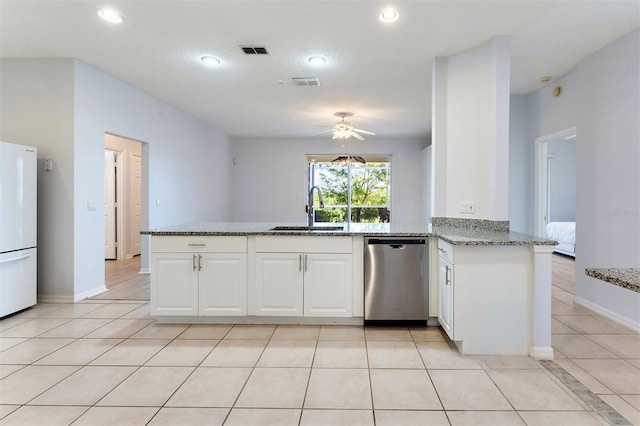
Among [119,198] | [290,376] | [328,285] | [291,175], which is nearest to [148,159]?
[119,198]

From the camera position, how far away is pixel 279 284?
3.07 meters

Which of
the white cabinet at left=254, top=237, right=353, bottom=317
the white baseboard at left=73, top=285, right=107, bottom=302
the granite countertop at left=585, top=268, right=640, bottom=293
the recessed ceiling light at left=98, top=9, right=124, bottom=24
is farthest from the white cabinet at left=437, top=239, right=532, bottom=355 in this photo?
the white baseboard at left=73, top=285, right=107, bottom=302

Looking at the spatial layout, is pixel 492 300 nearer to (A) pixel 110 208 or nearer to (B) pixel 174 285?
(B) pixel 174 285

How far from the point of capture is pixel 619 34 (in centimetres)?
313

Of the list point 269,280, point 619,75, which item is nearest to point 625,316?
point 619,75

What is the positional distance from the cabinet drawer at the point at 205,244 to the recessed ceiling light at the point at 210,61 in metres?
1.87

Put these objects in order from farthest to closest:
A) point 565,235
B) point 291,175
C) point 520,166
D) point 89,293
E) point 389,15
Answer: point 291,175
point 565,235
point 520,166
point 89,293
point 389,15

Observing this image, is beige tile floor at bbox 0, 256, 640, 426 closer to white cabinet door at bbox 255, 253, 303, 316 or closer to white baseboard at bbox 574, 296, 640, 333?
white baseboard at bbox 574, 296, 640, 333

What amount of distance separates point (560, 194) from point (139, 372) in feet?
28.5

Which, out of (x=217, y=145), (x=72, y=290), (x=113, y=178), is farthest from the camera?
(x=217, y=145)

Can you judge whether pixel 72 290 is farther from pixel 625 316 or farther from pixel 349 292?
pixel 625 316

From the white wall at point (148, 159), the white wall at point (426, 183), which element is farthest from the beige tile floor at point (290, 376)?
the white wall at point (426, 183)

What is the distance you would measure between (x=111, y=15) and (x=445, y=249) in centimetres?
325

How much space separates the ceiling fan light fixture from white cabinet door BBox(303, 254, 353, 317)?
2022 millimetres
